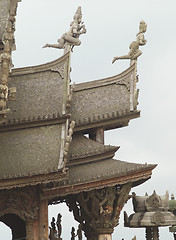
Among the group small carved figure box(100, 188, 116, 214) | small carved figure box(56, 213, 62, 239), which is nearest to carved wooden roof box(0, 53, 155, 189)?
small carved figure box(100, 188, 116, 214)

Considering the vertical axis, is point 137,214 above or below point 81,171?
below

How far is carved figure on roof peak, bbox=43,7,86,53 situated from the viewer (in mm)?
22906

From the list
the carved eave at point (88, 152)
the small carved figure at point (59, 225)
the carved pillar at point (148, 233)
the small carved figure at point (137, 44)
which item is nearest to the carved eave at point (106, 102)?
the small carved figure at point (137, 44)

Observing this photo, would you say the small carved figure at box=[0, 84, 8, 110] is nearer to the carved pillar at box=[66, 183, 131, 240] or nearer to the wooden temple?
the wooden temple

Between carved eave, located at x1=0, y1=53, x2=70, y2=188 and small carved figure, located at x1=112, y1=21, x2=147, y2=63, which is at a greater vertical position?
small carved figure, located at x1=112, y1=21, x2=147, y2=63

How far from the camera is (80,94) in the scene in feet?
76.0

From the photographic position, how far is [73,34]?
910 inches

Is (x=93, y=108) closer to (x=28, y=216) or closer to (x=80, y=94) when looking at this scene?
(x=80, y=94)

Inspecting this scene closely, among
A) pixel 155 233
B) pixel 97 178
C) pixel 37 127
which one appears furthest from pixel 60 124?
pixel 155 233

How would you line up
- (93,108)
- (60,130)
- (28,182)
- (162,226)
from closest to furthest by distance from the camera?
1. (28,182)
2. (162,226)
3. (60,130)
4. (93,108)

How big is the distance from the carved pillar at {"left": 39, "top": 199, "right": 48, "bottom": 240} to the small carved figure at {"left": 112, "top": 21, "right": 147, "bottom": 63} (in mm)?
6678

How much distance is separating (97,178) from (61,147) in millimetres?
1421

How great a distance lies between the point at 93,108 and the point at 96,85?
1115 mm

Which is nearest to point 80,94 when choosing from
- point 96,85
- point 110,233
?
point 96,85
